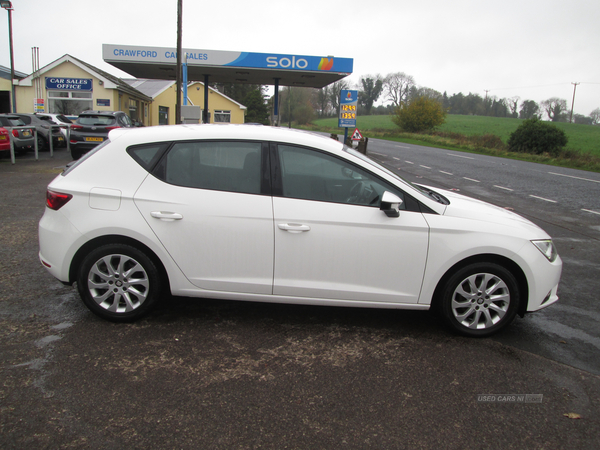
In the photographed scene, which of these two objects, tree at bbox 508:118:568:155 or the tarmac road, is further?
tree at bbox 508:118:568:155

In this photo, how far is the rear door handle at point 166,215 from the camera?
148 inches

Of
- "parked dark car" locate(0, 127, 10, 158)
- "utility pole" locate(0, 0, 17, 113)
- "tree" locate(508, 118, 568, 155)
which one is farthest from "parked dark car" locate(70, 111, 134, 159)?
"tree" locate(508, 118, 568, 155)

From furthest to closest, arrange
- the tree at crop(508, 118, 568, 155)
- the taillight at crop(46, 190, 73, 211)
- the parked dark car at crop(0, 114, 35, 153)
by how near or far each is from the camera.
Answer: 1. the tree at crop(508, 118, 568, 155)
2. the parked dark car at crop(0, 114, 35, 153)
3. the taillight at crop(46, 190, 73, 211)

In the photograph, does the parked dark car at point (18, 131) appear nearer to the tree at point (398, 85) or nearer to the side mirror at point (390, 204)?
the side mirror at point (390, 204)

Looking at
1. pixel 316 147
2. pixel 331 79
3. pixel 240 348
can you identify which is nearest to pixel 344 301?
pixel 240 348

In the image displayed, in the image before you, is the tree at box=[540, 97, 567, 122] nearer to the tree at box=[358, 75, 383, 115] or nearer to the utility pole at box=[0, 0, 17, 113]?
the tree at box=[358, 75, 383, 115]

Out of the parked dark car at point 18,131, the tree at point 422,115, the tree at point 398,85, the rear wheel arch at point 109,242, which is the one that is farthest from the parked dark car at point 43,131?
the tree at point 398,85

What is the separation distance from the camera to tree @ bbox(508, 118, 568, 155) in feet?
104

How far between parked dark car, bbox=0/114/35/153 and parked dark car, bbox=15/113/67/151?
134 centimetres

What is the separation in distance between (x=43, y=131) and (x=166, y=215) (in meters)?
20.5

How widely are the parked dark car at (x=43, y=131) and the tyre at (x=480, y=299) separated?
2087 centimetres

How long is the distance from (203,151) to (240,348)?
1639 mm

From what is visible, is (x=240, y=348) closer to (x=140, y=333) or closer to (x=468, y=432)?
(x=140, y=333)

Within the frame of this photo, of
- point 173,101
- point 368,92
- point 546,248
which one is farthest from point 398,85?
point 546,248
